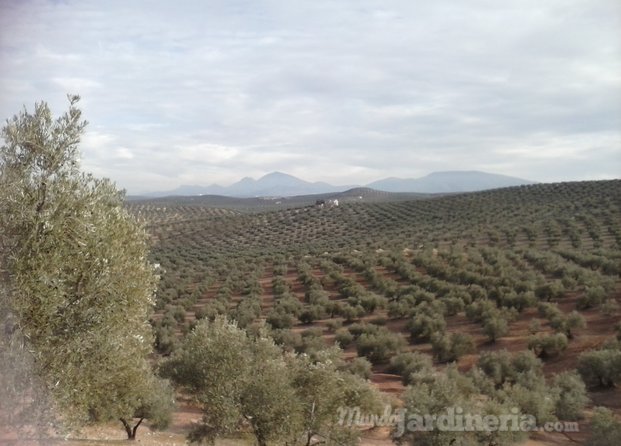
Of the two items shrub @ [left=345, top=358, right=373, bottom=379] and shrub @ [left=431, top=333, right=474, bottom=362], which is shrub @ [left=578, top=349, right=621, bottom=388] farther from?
shrub @ [left=345, top=358, right=373, bottom=379]

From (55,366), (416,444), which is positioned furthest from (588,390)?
(55,366)

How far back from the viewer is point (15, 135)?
9016 millimetres

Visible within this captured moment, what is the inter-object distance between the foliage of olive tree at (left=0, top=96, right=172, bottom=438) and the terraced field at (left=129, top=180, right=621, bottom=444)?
12.8ft

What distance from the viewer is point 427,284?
40.0 m

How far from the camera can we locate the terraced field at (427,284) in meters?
28.0

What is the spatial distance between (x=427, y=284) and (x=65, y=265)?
1352 inches

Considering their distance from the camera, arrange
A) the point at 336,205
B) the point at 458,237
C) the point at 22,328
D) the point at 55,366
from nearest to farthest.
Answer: the point at 22,328
the point at 55,366
the point at 458,237
the point at 336,205

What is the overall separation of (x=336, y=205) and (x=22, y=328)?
93.8m

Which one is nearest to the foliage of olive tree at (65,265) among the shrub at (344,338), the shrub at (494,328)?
the shrub at (344,338)

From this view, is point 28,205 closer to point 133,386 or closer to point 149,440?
point 133,386

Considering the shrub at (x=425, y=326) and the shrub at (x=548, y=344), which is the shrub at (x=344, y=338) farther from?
the shrub at (x=548, y=344)

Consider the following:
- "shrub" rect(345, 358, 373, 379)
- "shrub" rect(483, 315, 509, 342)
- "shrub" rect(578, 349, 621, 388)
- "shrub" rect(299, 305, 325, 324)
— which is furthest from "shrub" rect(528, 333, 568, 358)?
"shrub" rect(299, 305, 325, 324)

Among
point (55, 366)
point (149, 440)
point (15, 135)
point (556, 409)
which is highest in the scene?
point (15, 135)

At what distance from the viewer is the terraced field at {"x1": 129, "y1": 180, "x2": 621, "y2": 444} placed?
2805 cm
